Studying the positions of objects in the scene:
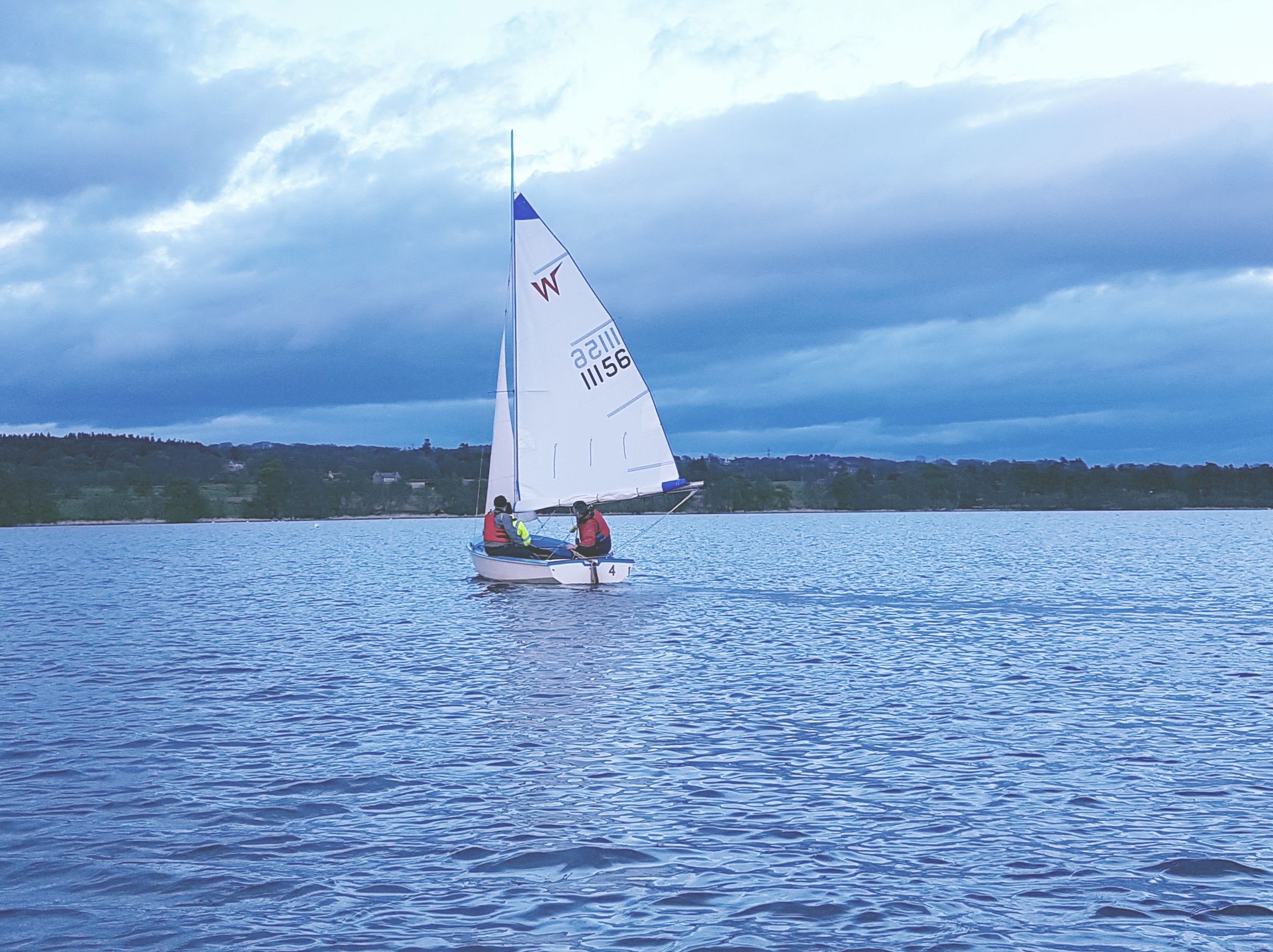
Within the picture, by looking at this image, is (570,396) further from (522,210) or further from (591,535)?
(522,210)

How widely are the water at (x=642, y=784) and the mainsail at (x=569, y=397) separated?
25.1ft

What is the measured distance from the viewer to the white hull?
37.3 meters

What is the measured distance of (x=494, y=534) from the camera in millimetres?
41281

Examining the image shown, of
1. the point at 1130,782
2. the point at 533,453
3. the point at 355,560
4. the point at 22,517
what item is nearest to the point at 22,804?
the point at 1130,782

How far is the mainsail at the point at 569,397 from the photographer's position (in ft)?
124

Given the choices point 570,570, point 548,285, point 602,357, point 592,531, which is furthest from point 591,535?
point 548,285

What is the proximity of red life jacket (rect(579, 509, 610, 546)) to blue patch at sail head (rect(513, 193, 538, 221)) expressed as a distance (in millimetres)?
10005

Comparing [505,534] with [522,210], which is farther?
[505,534]

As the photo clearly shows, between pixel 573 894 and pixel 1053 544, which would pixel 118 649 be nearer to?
pixel 573 894

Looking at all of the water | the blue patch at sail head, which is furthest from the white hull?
the blue patch at sail head

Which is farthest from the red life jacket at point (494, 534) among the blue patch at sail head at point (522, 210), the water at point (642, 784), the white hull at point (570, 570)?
the blue patch at sail head at point (522, 210)

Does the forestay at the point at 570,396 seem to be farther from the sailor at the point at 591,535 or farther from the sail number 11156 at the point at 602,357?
the sailor at the point at 591,535

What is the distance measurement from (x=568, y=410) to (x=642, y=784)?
26343mm

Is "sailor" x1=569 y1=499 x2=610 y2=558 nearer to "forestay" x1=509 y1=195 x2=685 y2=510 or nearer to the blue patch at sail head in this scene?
"forestay" x1=509 y1=195 x2=685 y2=510
